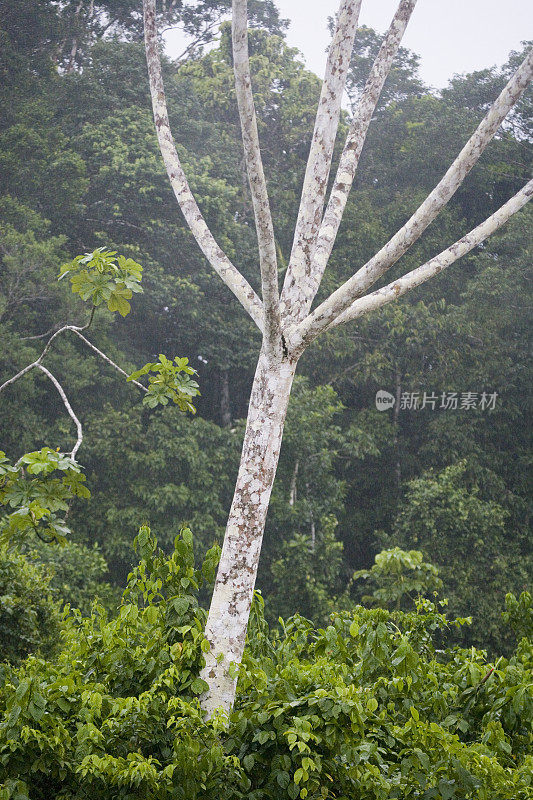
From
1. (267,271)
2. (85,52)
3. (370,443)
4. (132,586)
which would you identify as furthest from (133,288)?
(85,52)

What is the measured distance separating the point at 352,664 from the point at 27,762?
0.81 meters

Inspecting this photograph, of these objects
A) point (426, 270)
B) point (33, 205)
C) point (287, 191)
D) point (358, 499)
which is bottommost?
point (358, 499)

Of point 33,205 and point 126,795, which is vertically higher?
point 33,205

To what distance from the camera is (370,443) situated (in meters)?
8.53

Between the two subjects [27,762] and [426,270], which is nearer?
[27,762]

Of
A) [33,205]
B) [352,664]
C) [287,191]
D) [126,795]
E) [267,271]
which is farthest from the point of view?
[287,191]

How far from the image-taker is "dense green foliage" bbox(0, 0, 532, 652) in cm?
738

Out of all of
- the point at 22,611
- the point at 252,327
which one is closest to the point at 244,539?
the point at 22,611

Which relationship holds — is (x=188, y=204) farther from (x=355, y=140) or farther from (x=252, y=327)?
(x=252, y=327)

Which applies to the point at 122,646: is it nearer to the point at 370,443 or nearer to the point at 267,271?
the point at 267,271

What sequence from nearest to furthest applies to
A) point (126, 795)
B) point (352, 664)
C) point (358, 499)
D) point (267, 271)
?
point (126, 795) → point (267, 271) → point (352, 664) → point (358, 499)

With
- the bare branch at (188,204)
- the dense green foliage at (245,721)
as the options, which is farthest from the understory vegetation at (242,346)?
the bare branch at (188,204)

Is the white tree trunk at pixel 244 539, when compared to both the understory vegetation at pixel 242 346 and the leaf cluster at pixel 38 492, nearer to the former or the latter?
the leaf cluster at pixel 38 492

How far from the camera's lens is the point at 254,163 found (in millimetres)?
1537
